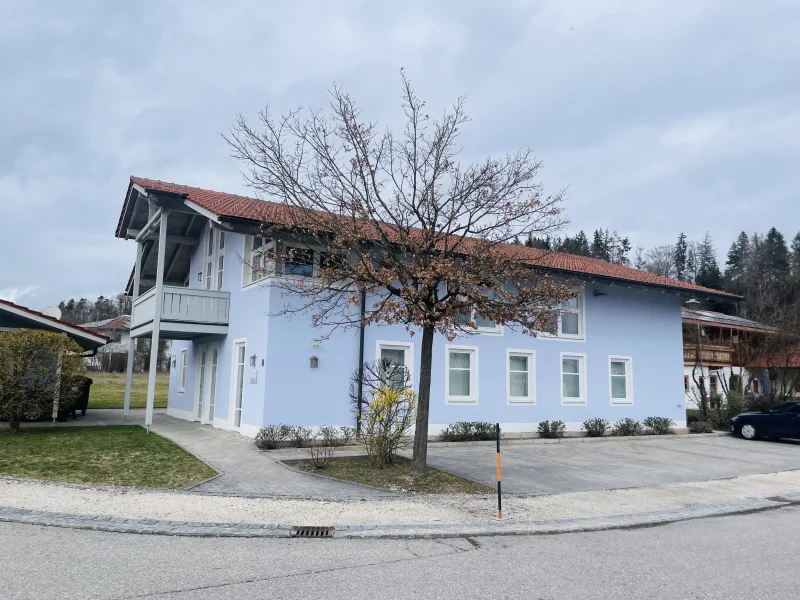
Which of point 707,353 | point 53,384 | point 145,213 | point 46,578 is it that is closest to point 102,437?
point 53,384

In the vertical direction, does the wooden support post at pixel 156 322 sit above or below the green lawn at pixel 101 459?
above

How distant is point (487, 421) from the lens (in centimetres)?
1719

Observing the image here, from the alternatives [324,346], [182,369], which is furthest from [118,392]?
[324,346]

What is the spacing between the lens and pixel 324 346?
1535 cm

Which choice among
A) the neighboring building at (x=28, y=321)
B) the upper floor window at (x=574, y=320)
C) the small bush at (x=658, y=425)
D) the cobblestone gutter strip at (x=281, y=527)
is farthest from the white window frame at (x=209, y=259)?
the small bush at (x=658, y=425)

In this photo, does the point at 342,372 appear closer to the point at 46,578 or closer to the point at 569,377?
the point at 569,377

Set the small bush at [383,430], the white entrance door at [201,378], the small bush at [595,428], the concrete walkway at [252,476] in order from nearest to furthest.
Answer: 1. the concrete walkway at [252,476]
2. the small bush at [383,430]
3. the small bush at [595,428]
4. the white entrance door at [201,378]

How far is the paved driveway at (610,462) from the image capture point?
11.2 m

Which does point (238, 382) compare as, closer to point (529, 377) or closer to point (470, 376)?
point (470, 376)

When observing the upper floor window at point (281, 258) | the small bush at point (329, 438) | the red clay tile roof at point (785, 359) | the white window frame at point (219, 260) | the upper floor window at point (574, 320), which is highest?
the white window frame at point (219, 260)

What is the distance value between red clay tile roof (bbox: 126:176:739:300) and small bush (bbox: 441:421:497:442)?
4.56m

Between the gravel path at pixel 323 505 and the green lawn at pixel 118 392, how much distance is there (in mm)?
18759

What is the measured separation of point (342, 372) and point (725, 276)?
64.9 m

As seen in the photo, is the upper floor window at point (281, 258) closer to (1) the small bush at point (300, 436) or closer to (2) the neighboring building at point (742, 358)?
(1) the small bush at point (300, 436)
